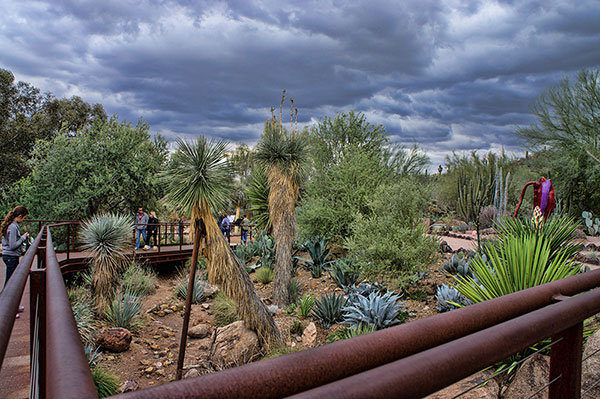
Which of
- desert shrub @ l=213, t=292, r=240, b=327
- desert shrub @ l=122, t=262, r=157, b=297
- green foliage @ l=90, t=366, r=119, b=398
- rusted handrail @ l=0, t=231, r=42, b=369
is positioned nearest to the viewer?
rusted handrail @ l=0, t=231, r=42, b=369

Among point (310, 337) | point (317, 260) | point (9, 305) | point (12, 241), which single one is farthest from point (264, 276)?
point (9, 305)

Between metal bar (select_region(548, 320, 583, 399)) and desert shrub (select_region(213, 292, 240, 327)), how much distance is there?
9.88m

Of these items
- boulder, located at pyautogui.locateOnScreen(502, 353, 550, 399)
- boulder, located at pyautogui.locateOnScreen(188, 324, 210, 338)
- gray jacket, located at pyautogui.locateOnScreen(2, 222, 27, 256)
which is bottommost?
boulder, located at pyautogui.locateOnScreen(188, 324, 210, 338)

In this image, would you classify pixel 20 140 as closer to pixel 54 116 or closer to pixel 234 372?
pixel 54 116

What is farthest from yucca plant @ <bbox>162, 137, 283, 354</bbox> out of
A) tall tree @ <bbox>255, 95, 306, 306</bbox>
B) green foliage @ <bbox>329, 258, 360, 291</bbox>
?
tall tree @ <bbox>255, 95, 306, 306</bbox>

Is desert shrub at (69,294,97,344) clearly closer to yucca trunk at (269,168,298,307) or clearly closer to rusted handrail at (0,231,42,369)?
yucca trunk at (269,168,298,307)

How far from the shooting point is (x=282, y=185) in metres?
12.1

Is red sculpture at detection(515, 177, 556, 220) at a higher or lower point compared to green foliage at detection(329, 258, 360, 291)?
higher

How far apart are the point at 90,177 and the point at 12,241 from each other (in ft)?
42.9

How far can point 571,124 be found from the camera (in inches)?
906

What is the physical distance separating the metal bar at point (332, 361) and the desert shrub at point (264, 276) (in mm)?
14362

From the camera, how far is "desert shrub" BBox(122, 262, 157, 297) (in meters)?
12.3

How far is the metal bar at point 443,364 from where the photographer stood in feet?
1.85

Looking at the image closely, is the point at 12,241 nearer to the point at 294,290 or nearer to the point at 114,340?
the point at 114,340
